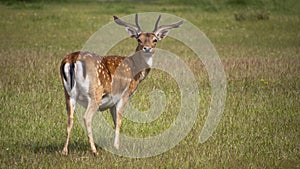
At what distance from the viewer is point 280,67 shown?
14.7m

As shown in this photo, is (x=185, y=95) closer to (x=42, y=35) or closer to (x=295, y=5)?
(x=42, y=35)

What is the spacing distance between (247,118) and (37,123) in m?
3.21

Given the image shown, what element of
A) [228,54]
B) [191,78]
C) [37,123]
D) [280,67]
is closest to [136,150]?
[37,123]

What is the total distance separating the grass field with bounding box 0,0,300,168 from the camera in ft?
25.1

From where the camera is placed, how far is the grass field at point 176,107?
7.65 meters

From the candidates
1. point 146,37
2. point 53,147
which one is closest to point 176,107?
point 146,37

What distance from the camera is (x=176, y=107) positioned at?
10.5m

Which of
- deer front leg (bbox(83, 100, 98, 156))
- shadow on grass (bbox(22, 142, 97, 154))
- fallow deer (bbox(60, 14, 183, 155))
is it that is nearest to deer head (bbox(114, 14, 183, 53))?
fallow deer (bbox(60, 14, 183, 155))

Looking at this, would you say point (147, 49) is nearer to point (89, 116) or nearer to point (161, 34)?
point (161, 34)

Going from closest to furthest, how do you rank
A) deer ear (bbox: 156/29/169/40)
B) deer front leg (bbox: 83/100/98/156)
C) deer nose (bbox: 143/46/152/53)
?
1. deer front leg (bbox: 83/100/98/156)
2. deer nose (bbox: 143/46/152/53)
3. deer ear (bbox: 156/29/169/40)

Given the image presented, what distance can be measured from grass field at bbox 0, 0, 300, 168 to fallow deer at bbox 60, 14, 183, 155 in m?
0.58

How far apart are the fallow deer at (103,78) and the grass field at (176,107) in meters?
0.58

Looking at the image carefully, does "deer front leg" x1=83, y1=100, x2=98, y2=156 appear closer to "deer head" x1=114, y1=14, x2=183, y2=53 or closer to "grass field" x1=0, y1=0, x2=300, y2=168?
"grass field" x1=0, y1=0, x2=300, y2=168

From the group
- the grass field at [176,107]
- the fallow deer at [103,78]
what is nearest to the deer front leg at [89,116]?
the fallow deer at [103,78]
